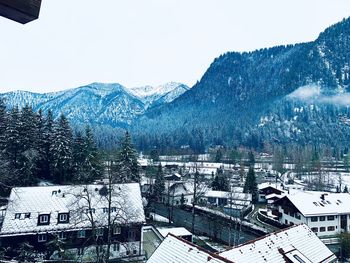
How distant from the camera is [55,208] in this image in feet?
118

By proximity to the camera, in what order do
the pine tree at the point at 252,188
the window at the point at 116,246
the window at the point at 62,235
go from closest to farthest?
the window at the point at 62,235 < the window at the point at 116,246 < the pine tree at the point at 252,188

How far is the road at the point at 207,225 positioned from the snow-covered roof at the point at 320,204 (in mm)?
10849

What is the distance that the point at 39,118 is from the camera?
61.7 metres

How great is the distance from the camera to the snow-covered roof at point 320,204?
50625 millimetres

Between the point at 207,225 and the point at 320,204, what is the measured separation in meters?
19.5

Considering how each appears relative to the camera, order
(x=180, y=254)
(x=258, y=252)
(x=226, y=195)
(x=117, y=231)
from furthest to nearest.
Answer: (x=226, y=195)
(x=117, y=231)
(x=258, y=252)
(x=180, y=254)

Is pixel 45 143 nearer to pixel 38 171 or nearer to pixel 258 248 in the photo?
pixel 38 171

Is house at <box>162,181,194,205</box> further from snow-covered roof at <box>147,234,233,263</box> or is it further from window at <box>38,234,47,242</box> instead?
snow-covered roof at <box>147,234,233,263</box>

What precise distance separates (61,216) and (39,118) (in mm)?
32009

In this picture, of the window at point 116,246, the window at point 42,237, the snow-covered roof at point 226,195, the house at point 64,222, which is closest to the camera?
the house at point 64,222

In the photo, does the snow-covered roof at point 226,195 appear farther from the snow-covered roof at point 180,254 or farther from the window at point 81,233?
the snow-covered roof at point 180,254

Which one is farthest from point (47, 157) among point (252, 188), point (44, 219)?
point (252, 188)

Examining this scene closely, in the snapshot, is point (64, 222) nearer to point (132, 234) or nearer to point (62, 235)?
point (62, 235)

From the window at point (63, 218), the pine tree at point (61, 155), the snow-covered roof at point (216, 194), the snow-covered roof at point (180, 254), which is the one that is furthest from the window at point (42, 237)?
the snow-covered roof at point (216, 194)
